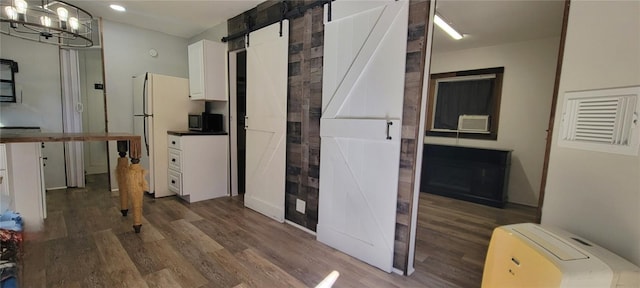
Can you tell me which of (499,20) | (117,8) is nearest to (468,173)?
(499,20)

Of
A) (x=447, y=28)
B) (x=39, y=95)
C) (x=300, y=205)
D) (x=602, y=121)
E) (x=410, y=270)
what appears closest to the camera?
(x=602, y=121)

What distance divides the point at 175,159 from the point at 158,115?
65 cm

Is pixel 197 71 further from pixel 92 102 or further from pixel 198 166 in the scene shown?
pixel 92 102

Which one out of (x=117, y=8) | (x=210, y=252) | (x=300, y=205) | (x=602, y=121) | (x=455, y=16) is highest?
(x=117, y=8)

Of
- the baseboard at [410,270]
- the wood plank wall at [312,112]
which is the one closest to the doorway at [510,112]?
the baseboard at [410,270]

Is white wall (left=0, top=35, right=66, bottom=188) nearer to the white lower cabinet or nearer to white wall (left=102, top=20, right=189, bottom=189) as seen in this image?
white wall (left=102, top=20, right=189, bottom=189)

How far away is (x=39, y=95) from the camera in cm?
363

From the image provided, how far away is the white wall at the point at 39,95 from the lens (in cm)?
344

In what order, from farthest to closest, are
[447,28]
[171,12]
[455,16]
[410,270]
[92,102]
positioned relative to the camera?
[92,102], [171,12], [447,28], [455,16], [410,270]

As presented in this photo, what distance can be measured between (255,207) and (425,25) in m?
2.57

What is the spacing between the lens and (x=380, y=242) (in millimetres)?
1980

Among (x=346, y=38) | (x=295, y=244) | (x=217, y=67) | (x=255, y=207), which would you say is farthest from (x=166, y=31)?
(x=295, y=244)

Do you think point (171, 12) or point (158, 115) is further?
point (158, 115)

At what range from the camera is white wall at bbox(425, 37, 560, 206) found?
3.51 metres
